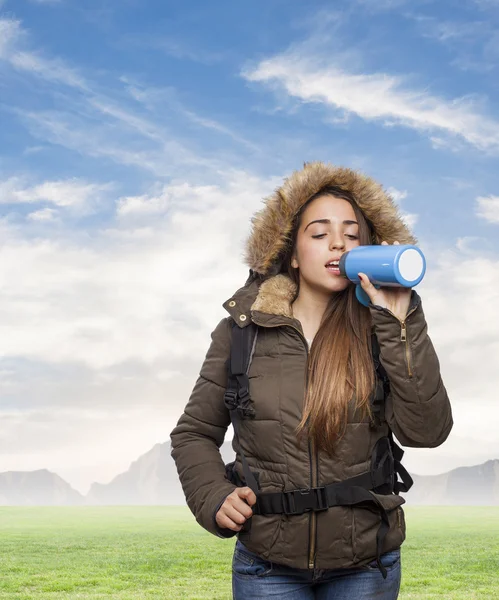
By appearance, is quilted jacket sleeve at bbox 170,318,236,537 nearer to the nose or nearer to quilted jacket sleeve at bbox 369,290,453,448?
the nose

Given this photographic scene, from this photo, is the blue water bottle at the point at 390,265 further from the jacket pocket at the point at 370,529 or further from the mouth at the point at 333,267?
the jacket pocket at the point at 370,529

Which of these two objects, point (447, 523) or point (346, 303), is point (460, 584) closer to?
point (346, 303)

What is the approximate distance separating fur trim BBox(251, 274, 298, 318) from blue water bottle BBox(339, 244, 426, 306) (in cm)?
41

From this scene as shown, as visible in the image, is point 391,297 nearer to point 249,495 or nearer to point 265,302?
point 265,302

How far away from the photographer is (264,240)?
3955mm

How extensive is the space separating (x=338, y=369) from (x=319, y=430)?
0.30m

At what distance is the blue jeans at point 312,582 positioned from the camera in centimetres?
326

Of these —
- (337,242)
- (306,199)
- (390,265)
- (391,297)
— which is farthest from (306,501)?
(306,199)

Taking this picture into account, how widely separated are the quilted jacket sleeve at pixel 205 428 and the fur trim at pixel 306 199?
1.60 feet

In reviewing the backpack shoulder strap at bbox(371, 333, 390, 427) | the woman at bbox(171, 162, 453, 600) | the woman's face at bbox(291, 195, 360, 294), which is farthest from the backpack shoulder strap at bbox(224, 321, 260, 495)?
the backpack shoulder strap at bbox(371, 333, 390, 427)

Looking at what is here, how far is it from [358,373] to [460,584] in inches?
367

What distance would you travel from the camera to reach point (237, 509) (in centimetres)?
320

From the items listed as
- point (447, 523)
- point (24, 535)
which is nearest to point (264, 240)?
point (24, 535)

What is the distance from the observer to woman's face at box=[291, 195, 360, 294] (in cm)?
363
